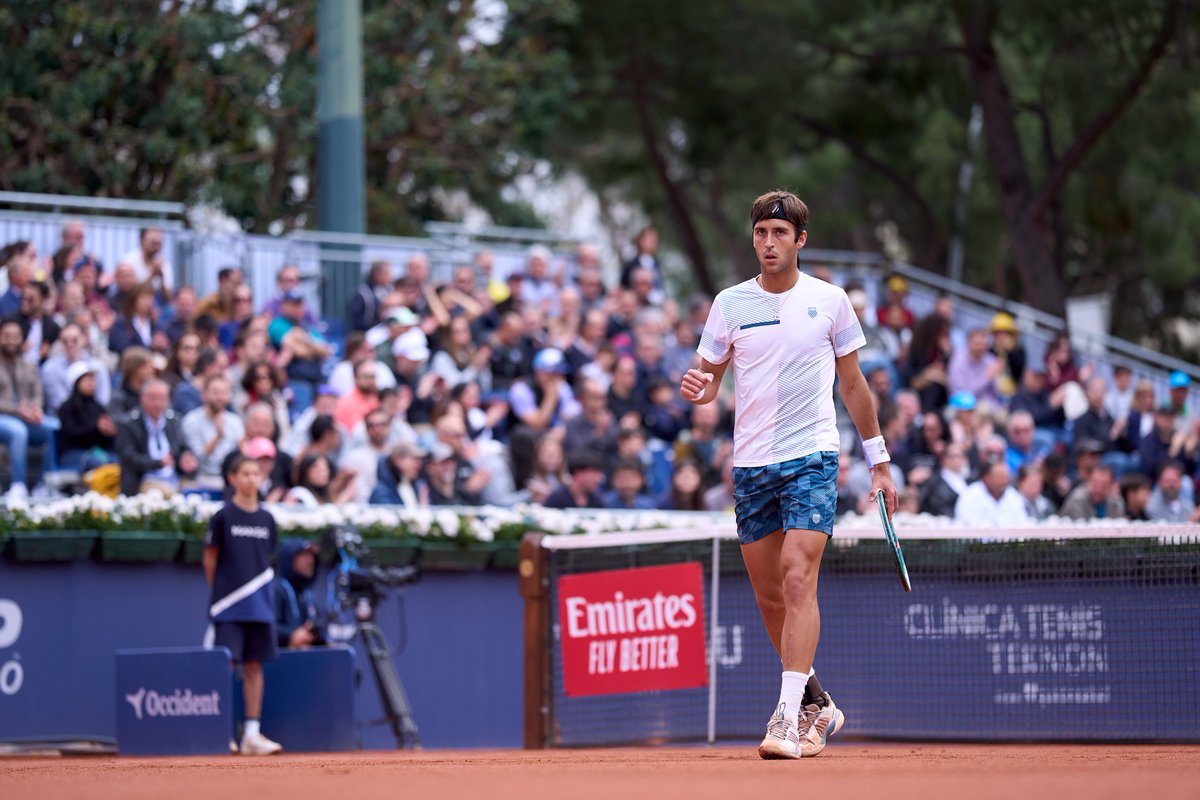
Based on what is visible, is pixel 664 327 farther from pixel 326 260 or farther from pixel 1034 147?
pixel 1034 147

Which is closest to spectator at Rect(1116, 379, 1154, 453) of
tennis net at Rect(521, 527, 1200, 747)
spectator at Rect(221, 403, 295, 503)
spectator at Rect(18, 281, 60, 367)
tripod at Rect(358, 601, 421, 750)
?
tennis net at Rect(521, 527, 1200, 747)

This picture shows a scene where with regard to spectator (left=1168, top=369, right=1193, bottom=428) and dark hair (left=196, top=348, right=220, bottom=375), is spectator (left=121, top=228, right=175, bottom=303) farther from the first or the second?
spectator (left=1168, top=369, right=1193, bottom=428)

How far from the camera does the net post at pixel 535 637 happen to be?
11914mm

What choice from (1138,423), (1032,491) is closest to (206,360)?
(1032,491)

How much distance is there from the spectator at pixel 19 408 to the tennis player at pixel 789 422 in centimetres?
Result: 755

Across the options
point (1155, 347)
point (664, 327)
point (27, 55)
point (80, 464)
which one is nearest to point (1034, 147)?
point (1155, 347)

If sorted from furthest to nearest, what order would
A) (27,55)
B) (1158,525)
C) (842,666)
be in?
(27,55) < (842,666) < (1158,525)

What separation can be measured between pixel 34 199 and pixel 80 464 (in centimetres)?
467

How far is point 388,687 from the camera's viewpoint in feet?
41.7

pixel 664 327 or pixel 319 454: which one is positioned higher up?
pixel 664 327

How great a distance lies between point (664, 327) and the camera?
20.1m

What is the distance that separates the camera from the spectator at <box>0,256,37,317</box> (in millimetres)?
15594

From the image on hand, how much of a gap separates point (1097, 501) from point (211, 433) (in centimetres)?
766

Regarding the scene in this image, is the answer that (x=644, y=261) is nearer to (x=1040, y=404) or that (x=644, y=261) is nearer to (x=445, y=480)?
(x=1040, y=404)
